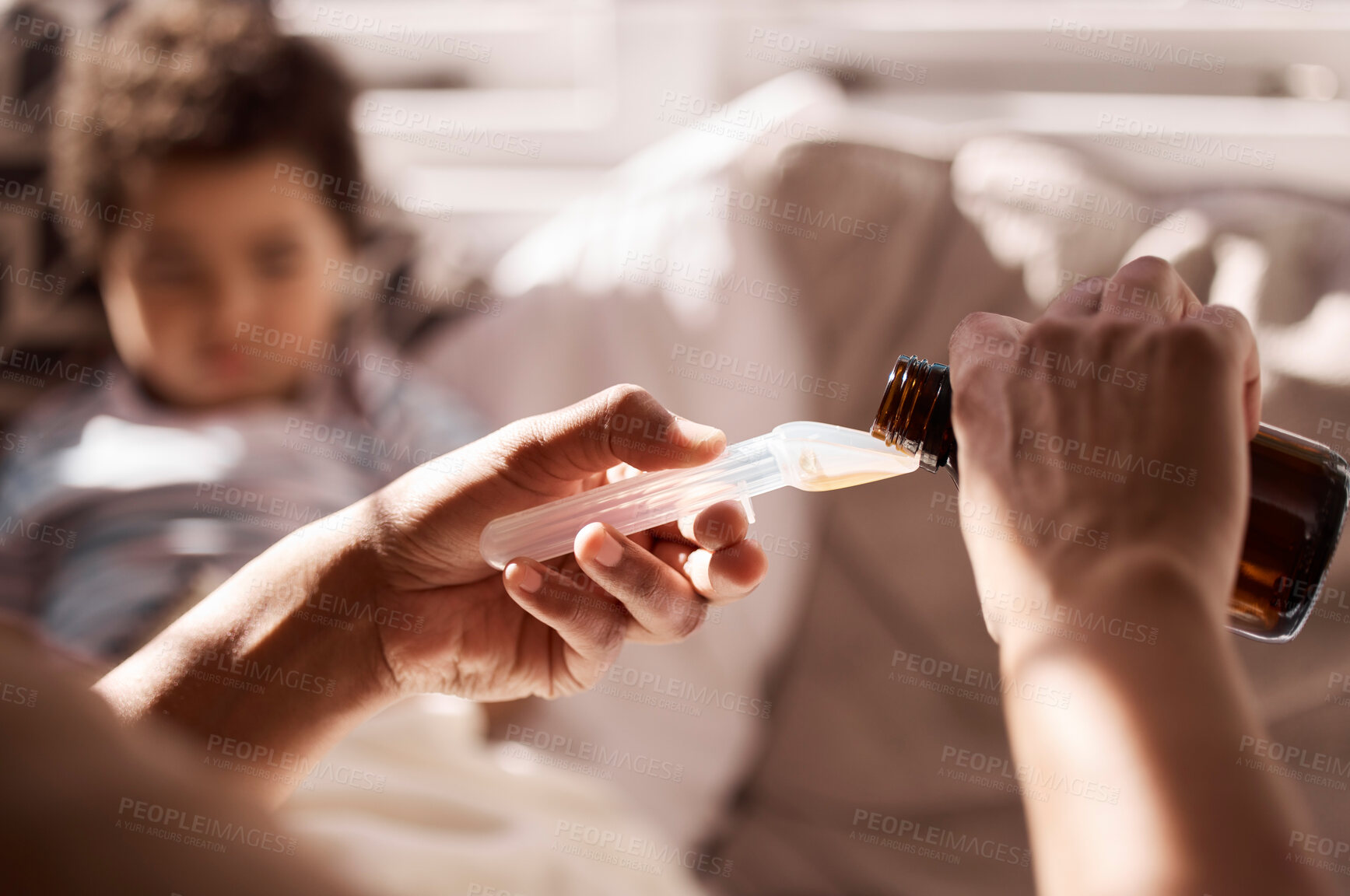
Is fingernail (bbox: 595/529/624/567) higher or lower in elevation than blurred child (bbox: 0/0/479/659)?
higher

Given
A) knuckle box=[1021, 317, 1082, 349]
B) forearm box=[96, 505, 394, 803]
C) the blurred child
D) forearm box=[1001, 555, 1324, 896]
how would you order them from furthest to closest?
the blurred child → forearm box=[96, 505, 394, 803] → knuckle box=[1021, 317, 1082, 349] → forearm box=[1001, 555, 1324, 896]

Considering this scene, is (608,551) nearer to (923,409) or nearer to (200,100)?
(923,409)

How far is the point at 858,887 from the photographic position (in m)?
0.91

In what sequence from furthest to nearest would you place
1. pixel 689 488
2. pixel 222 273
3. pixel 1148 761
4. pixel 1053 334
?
pixel 222 273 → pixel 689 488 → pixel 1053 334 → pixel 1148 761

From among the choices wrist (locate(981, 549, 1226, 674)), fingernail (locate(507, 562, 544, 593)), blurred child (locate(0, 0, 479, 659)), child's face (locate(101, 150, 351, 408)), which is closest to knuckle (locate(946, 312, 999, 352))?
wrist (locate(981, 549, 1226, 674))

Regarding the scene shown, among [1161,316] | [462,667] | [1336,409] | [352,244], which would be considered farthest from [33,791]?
[352,244]

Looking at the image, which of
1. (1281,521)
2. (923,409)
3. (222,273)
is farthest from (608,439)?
(222,273)

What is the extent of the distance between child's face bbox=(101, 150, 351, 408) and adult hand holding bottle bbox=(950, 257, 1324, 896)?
3.27ft

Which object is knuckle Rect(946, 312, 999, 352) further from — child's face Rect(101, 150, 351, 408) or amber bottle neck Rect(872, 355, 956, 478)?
child's face Rect(101, 150, 351, 408)

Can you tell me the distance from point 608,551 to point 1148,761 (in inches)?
12.7

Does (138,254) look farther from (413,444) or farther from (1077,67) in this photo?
(1077,67)

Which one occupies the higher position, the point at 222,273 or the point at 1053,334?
the point at 1053,334

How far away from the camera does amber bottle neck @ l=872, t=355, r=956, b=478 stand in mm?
524

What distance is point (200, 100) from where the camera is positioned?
1.19 m
